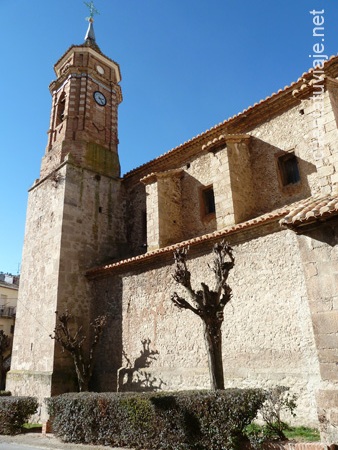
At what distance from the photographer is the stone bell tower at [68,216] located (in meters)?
11.1

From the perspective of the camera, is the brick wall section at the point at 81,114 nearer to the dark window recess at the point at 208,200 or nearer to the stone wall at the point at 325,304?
the dark window recess at the point at 208,200

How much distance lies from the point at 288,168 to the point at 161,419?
24.3ft

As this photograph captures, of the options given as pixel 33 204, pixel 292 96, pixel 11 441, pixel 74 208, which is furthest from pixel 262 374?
pixel 33 204

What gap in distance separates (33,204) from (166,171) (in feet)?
18.3

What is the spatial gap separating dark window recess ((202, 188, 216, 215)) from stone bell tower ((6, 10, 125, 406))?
388cm

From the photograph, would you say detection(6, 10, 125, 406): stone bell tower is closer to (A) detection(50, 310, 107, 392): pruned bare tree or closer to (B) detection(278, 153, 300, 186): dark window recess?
(A) detection(50, 310, 107, 392): pruned bare tree

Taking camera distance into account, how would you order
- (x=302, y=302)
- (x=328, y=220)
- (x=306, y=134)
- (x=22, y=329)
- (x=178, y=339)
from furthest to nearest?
(x=22, y=329)
(x=306, y=134)
(x=178, y=339)
(x=302, y=302)
(x=328, y=220)

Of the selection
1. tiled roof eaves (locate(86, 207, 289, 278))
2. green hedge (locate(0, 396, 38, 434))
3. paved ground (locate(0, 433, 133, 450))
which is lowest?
paved ground (locate(0, 433, 133, 450))

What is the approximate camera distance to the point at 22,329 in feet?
40.2

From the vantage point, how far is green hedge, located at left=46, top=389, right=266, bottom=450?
5.13 meters

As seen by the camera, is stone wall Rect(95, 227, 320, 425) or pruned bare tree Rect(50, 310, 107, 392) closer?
stone wall Rect(95, 227, 320, 425)

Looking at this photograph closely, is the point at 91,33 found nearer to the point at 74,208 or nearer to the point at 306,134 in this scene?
the point at 74,208

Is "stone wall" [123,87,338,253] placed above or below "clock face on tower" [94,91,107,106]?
below

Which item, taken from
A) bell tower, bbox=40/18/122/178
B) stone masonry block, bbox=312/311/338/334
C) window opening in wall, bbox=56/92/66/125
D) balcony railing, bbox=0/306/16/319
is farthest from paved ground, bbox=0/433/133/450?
balcony railing, bbox=0/306/16/319
